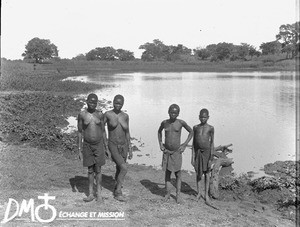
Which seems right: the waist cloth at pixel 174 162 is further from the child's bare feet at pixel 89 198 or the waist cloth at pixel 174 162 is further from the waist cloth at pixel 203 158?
the child's bare feet at pixel 89 198

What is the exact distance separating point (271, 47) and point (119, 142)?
8768 centimetres

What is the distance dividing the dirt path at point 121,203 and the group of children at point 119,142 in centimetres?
32

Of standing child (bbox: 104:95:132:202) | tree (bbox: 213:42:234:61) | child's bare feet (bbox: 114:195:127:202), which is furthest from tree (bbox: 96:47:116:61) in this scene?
child's bare feet (bbox: 114:195:127:202)

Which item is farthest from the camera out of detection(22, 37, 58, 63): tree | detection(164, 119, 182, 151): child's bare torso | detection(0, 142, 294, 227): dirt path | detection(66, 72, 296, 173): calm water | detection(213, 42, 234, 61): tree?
detection(213, 42, 234, 61): tree

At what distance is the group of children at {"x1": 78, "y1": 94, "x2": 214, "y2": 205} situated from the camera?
19.1 ft

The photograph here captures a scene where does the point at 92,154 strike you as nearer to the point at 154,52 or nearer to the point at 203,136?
the point at 203,136

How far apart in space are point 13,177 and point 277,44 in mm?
85826

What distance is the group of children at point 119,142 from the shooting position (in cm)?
583

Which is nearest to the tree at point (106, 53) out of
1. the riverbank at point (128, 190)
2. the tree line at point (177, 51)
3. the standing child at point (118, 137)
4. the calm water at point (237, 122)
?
the tree line at point (177, 51)

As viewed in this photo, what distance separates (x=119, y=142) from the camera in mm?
5973

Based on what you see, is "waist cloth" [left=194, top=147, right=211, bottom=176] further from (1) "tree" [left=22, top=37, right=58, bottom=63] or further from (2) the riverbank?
(1) "tree" [left=22, top=37, right=58, bottom=63]

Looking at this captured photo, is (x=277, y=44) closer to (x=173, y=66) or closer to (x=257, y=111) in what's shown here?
(x=173, y=66)

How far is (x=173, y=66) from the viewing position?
2995 inches

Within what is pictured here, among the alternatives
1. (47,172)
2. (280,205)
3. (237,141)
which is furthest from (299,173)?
(47,172)
